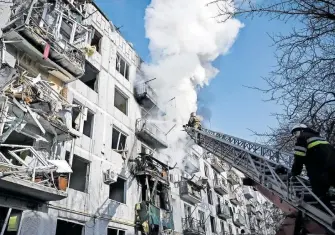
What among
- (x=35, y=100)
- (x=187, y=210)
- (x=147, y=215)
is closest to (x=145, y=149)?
(x=147, y=215)

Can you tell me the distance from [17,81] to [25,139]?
2.30 metres

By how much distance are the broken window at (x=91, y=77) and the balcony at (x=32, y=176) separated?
21.9ft

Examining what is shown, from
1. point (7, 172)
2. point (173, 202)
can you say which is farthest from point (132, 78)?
point (7, 172)

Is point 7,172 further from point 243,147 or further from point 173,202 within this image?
point 173,202

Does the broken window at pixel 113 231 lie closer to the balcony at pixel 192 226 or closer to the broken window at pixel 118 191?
the broken window at pixel 118 191

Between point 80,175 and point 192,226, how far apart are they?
420 inches

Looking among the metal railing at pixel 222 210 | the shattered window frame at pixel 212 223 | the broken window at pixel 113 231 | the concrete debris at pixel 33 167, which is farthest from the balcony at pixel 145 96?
the metal railing at pixel 222 210

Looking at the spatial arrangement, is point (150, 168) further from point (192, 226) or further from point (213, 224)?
point (213, 224)

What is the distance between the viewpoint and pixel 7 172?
744 cm

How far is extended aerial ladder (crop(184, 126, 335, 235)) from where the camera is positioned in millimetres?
5145

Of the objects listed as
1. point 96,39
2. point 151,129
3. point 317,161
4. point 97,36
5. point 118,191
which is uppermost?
point 97,36

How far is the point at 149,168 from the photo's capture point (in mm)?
16203

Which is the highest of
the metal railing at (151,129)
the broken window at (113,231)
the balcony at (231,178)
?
the balcony at (231,178)

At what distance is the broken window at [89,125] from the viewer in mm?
13531
